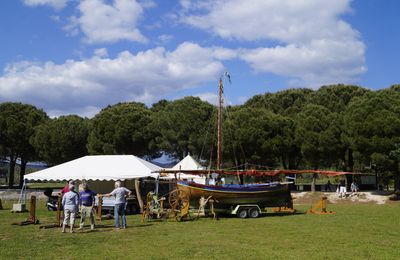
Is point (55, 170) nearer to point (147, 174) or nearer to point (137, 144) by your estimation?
point (147, 174)

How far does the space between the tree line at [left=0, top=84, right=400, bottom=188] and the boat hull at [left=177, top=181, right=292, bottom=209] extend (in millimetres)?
12366

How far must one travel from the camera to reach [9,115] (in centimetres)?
4672

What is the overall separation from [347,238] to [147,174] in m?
11.9

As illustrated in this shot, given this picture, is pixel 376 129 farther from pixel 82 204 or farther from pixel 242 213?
pixel 82 204

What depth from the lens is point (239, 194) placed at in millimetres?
19672

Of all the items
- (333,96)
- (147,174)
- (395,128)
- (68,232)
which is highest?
(333,96)

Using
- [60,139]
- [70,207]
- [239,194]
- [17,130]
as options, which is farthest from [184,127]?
[70,207]

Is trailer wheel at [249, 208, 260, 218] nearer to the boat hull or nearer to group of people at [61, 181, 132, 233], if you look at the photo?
the boat hull

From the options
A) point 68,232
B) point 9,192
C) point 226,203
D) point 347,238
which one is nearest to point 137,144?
point 9,192

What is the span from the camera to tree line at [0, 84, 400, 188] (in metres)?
32.0

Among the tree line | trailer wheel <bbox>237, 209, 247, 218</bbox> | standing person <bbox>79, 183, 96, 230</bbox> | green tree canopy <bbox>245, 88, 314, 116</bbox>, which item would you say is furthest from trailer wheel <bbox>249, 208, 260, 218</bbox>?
green tree canopy <bbox>245, 88, 314, 116</bbox>

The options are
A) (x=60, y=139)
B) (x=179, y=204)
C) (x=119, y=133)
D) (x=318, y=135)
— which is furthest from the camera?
(x=60, y=139)

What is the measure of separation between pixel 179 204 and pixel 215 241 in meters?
7.32

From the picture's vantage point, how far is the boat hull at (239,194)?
1900cm
